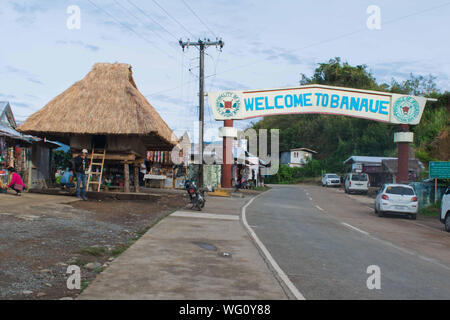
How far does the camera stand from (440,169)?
22.4 metres

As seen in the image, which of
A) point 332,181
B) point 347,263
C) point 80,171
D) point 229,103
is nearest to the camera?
point 347,263

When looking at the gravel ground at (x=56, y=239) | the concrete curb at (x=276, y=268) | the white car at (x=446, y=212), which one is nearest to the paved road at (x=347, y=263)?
the concrete curb at (x=276, y=268)

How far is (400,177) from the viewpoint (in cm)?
3238

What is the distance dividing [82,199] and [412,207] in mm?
14609

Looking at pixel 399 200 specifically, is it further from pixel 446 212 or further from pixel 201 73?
pixel 201 73

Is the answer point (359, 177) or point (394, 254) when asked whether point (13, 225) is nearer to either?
point (394, 254)

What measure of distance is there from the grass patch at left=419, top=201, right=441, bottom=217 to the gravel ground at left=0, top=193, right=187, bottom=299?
607 inches

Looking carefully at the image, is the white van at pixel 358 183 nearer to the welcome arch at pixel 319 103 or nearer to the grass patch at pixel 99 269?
the welcome arch at pixel 319 103

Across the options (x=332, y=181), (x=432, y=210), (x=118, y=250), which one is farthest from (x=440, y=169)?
(x=332, y=181)

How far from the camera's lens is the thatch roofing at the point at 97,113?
1908 centimetres

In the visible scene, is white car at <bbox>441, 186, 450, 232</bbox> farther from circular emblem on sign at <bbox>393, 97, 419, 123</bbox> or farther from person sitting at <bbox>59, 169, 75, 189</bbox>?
circular emblem on sign at <bbox>393, 97, 419, 123</bbox>

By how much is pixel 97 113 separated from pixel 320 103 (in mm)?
17494

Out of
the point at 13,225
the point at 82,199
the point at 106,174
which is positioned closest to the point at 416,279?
the point at 13,225

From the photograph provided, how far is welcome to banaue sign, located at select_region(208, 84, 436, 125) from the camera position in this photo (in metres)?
31.7
